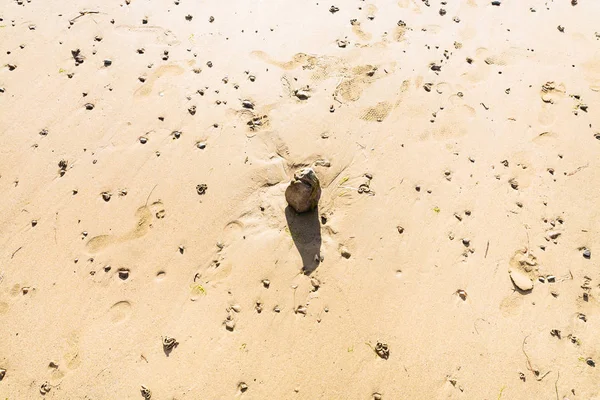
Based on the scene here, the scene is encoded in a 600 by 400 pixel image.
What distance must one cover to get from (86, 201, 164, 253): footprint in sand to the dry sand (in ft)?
0.06

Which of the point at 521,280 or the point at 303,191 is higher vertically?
the point at 303,191

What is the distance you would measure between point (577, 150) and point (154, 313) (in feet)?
13.1

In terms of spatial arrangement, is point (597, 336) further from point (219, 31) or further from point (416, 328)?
point (219, 31)

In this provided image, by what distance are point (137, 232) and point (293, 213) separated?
128 cm

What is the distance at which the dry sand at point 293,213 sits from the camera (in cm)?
290

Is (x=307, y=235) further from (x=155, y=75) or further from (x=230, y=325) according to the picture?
(x=155, y=75)

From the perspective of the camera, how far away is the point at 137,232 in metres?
3.40

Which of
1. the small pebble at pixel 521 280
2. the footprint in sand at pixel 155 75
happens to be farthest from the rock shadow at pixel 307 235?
the footprint in sand at pixel 155 75

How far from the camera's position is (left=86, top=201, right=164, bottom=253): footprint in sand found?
334 centimetres

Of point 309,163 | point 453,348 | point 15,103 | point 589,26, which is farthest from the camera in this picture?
point 589,26

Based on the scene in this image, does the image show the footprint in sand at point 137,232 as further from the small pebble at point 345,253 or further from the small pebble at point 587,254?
the small pebble at point 587,254

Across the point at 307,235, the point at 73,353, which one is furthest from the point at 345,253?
the point at 73,353

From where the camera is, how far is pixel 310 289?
3.12m

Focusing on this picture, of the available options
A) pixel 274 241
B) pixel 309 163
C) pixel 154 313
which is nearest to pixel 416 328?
pixel 274 241
